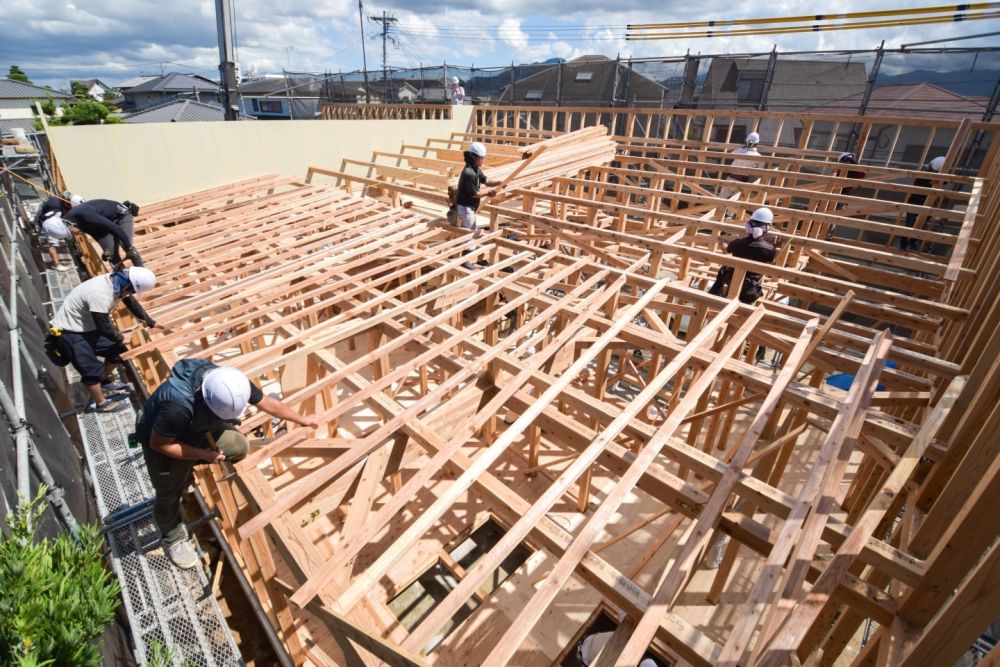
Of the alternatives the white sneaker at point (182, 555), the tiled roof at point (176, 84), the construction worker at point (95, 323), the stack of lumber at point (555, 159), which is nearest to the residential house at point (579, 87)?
the stack of lumber at point (555, 159)

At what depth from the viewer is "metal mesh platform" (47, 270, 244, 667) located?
11.6 ft

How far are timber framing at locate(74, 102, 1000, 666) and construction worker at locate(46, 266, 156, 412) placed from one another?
1.04 feet

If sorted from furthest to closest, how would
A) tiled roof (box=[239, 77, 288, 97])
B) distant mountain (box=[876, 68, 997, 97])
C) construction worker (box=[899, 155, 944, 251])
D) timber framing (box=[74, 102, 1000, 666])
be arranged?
tiled roof (box=[239, 77, 288, 97]) < distant mountain (box=[876, 68, 997, 97]) < construction worker (box=[899, 155, 944, 251]) < timber framing (box=[74, 102, 1000, 666])

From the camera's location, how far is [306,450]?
3.90 meters

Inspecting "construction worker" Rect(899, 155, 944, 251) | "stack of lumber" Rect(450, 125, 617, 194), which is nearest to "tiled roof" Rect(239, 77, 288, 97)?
"stack of lumber" Rect(450, 125, 617, 194)

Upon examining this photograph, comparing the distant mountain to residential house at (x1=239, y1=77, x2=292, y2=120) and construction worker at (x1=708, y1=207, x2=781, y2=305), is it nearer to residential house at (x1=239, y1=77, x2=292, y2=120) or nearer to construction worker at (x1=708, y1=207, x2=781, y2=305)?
construction worker at (x1=708, y1=207, x2=781, y2=305)

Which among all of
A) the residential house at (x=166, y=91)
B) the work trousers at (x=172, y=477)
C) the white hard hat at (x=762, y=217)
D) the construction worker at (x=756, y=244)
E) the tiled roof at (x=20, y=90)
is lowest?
the work trousers at (x=172, y=477)

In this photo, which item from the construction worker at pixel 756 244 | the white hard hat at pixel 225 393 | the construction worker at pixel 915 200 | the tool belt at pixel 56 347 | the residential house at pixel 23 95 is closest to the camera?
the white hard hat at pixel 225 393

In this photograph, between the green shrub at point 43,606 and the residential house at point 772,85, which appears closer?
the green shrub at point 43,606

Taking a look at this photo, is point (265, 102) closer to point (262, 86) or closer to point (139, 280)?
point (262, 86)

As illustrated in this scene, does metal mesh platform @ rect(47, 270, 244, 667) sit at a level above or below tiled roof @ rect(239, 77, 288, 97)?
below

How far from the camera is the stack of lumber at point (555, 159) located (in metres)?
8.06

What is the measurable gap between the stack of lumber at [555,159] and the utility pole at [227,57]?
7.79 metres

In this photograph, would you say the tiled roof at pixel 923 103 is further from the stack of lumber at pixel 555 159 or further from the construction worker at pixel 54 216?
the construction worker at pixel 54 216
